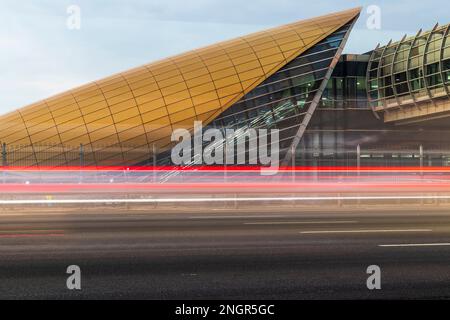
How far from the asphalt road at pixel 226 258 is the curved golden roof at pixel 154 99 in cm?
2141

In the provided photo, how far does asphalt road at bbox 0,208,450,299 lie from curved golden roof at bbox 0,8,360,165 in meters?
21.4

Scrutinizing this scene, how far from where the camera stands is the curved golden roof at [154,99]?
35656mm

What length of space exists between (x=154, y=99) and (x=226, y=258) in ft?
97.8

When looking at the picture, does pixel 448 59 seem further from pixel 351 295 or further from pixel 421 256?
pixel 351 295

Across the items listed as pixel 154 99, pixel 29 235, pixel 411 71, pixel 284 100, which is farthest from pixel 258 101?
pixel 29 235

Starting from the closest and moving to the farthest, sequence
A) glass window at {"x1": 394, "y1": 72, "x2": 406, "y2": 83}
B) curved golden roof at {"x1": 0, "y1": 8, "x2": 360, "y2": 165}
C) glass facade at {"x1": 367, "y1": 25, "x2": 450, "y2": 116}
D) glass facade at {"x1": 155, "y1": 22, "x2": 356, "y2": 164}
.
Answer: curved golden roof at {"x1": 0, "y1": 8, "x2": 360, "y2": 165}, glass facade at {"x1": 155, "y1": 22, "x2": 356, "y2": 164}, glass facade at {"x1": 367, "y1": 25, "x2": 450, "y2": 116}, glass window at {"x1": 394, "y1": 72, "x2": 406, "y2": 83}

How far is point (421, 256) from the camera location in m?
8.34

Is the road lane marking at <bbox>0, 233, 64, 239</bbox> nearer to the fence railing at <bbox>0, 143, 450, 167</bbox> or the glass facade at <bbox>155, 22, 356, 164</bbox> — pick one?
the fence railing at <bbox>0, 143, 450, 167</bbox>

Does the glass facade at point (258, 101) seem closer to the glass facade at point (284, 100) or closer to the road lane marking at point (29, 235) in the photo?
the glass facade at point (284, 100)

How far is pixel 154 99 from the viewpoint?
37.1 metres

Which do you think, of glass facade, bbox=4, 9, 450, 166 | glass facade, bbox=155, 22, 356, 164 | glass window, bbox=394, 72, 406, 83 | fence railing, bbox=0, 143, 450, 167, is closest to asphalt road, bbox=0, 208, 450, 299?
fence railing, bbox=0, 143, 450, 167

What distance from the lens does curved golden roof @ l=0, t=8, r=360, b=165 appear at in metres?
35.7

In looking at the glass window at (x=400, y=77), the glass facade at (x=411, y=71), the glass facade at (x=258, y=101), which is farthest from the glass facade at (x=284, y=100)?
the glass window at (x=400, y=77)
